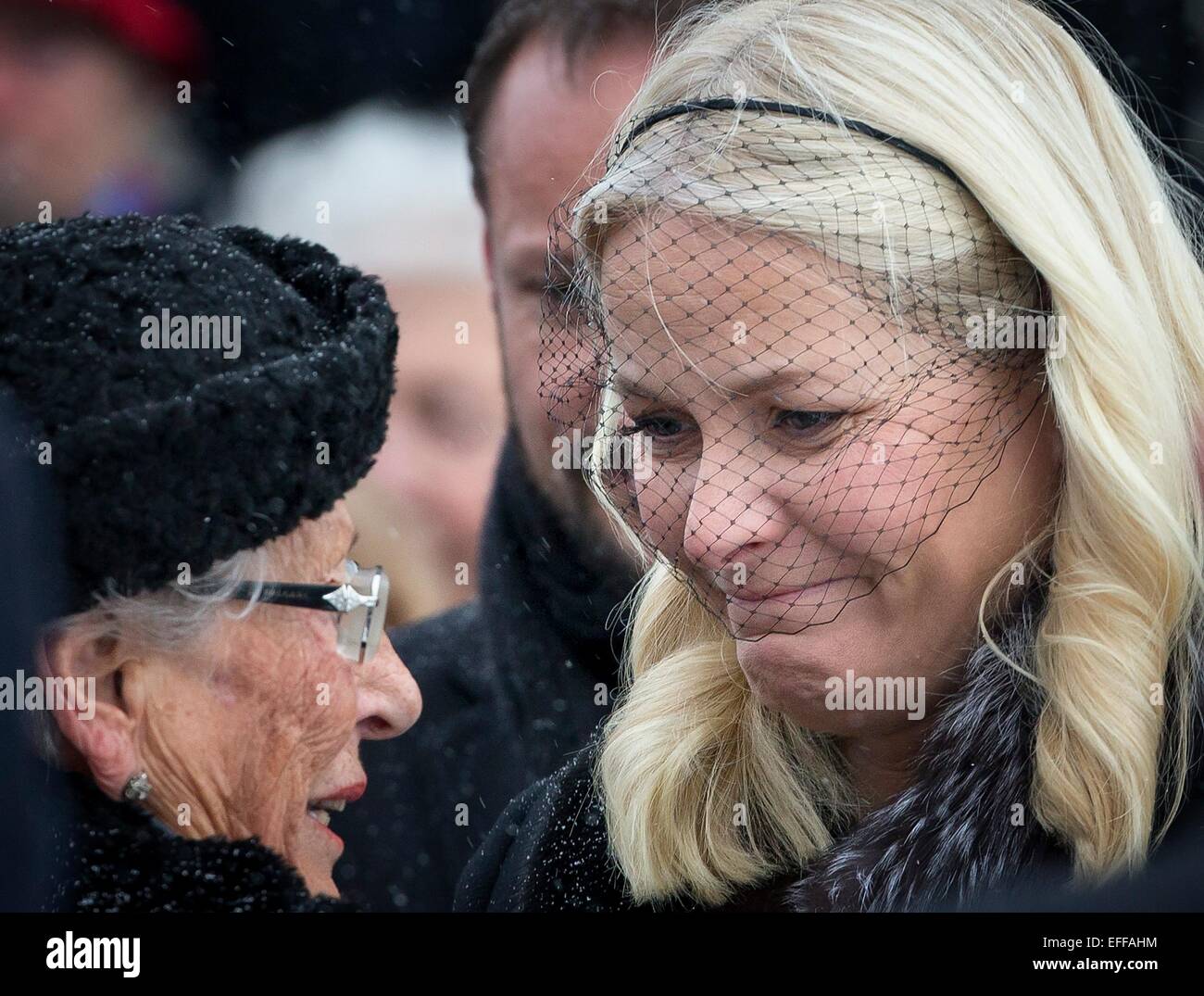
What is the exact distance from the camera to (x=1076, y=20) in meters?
1.82

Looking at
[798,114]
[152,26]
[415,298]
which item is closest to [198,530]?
[415,298]

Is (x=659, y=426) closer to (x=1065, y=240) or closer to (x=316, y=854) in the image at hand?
(x=1065, y=240)

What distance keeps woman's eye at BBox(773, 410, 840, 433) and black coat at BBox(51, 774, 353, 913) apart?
33.7 inches

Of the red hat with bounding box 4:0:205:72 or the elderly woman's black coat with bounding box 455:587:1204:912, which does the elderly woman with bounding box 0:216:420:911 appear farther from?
the elderly woman's black coat with bounding box 455:587:1204:912

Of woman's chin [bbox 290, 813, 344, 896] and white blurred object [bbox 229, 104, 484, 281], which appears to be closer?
woman's chin [bbox 290, 813, 344, 896]

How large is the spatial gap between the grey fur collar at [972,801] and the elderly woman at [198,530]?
762mm

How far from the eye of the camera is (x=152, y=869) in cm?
158

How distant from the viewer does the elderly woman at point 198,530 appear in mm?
1490

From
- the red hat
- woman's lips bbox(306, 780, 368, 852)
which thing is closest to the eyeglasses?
woman's lips bbox(306, 780, 368, 852)

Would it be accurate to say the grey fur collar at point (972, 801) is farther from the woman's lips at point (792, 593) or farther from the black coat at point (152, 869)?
the black coat at point (152, 869)

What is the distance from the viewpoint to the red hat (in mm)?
2018

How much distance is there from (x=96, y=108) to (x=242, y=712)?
3.38 feet

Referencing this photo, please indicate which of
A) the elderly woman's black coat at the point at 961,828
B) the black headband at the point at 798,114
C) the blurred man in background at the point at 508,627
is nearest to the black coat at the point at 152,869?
the blurred man in background at the point at 508,627
